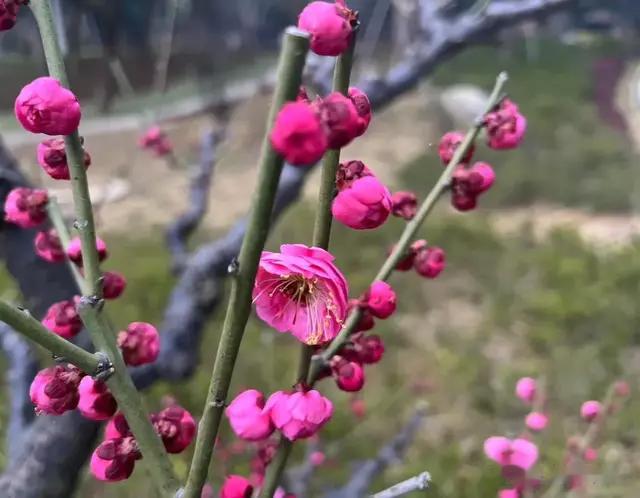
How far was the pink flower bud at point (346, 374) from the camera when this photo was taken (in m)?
0.39

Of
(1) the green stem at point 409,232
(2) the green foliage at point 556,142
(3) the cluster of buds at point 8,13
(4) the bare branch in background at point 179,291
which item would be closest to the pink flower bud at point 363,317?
(1) the green stem at point 409,232

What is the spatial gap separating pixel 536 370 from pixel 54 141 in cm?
→ 201

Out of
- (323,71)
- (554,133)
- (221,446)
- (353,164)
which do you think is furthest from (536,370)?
(554,133)

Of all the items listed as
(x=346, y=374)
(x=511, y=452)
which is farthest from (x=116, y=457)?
(x=511, y=452)

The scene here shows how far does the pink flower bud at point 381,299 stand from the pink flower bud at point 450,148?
12 centimetres

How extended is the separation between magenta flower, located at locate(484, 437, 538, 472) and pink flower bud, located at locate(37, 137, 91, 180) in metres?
0.39

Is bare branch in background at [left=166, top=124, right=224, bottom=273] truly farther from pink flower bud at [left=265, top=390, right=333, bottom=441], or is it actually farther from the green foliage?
the green foliage

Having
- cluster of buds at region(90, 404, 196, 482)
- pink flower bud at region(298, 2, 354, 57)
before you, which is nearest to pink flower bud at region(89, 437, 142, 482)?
cluster of buds at region(90, 404, 196, 482)

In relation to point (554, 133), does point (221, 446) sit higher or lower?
higher

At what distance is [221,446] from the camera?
1447mm

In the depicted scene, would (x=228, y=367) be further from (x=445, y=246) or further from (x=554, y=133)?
(x=554, y=133)

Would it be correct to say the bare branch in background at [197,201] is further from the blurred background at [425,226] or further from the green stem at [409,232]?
the green stem at [409,232]

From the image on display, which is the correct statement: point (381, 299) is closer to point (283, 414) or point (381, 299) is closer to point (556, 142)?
point (283, 414)

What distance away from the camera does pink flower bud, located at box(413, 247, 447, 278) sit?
0.46 m
